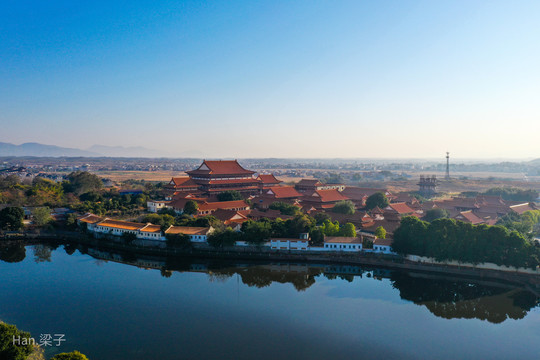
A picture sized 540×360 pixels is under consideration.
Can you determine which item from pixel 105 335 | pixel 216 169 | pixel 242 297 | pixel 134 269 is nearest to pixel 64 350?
pixel 105 335

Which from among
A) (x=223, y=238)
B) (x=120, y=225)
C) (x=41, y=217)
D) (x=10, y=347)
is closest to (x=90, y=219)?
(x=120, y=225)

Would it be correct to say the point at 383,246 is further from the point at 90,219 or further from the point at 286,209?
→ the point at 90,219

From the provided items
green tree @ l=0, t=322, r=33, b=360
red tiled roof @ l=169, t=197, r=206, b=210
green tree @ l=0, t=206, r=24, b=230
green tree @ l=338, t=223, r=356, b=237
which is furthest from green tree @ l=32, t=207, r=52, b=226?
green tree @ l=338, t=223, r=356, b=237


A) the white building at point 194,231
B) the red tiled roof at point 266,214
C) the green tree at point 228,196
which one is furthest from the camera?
the green tree at point 228,196

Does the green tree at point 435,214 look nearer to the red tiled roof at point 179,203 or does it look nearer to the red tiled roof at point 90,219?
the red tiled roof at point 179,203

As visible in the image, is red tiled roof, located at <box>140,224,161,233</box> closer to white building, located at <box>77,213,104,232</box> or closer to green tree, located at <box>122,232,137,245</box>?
green tree, located at <box>122,232,137,245</box>

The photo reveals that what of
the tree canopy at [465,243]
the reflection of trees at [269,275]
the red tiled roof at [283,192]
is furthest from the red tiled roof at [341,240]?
the red tiled roof at [283,192]
